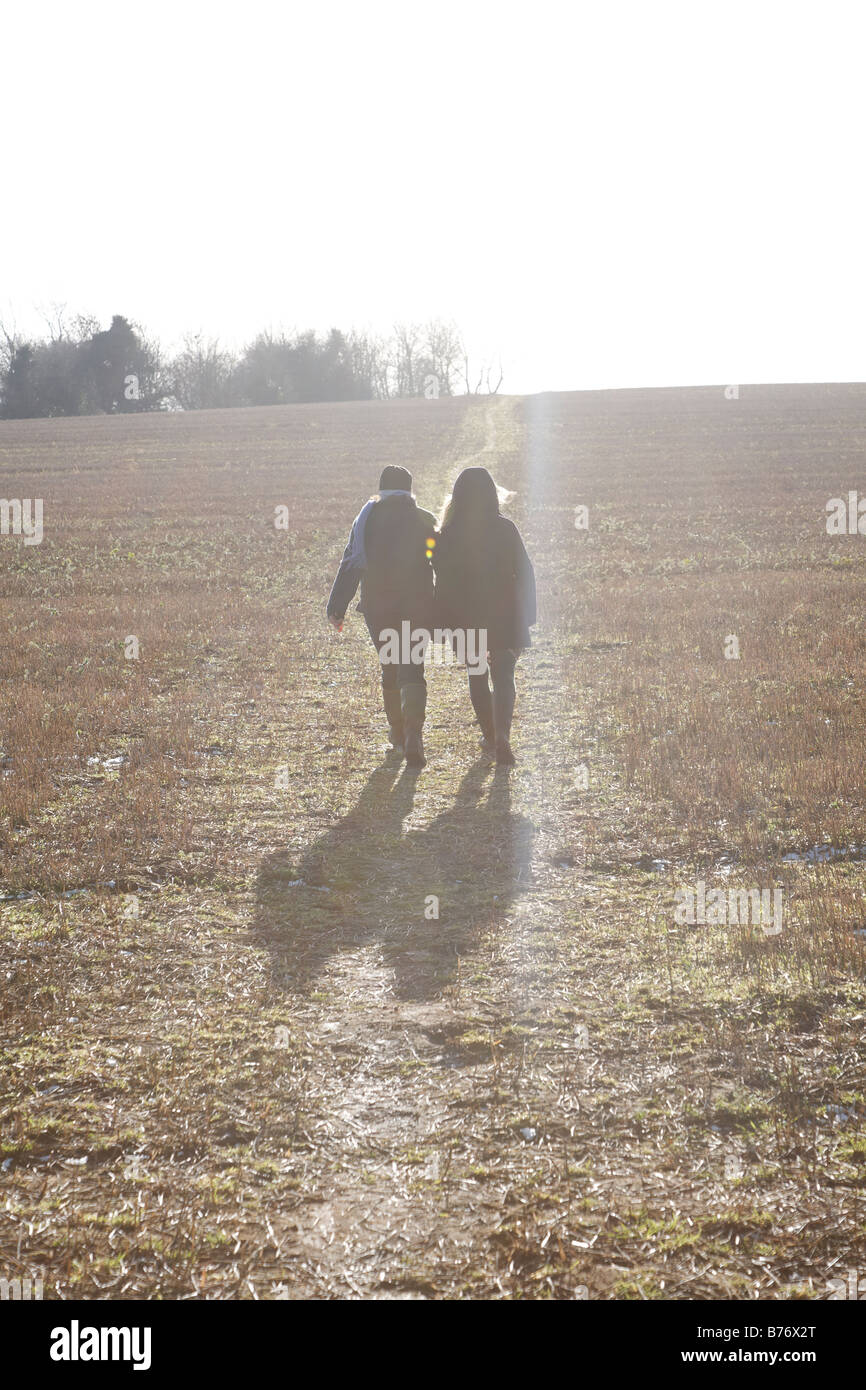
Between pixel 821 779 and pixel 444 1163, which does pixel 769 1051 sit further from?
pixel 821 779

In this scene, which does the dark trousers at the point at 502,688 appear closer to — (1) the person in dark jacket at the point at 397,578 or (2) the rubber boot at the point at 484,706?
(2) the rubber boot at the point at 484,706

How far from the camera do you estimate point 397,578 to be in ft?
27.4

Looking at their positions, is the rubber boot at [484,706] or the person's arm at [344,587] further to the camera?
the rubber boot at [484,706]

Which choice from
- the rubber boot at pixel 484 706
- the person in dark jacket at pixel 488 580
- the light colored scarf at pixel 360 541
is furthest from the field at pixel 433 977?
the light colored scarf at pixel 360 541

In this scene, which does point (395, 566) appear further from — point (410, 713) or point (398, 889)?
point (398, 889)

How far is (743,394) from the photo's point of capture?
71062mm

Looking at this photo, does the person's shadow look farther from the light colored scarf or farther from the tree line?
the tree line

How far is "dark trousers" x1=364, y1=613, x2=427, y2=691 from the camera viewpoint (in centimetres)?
830

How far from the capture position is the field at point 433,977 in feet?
10.3

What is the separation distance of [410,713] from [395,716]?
1.66ft

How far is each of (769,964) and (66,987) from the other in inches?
130

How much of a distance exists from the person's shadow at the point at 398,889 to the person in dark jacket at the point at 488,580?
3.79 ft

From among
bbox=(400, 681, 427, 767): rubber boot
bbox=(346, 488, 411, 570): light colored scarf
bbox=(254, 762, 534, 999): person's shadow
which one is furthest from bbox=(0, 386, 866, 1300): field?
bbox=(346, 488, 411, 570): light colored scarf
